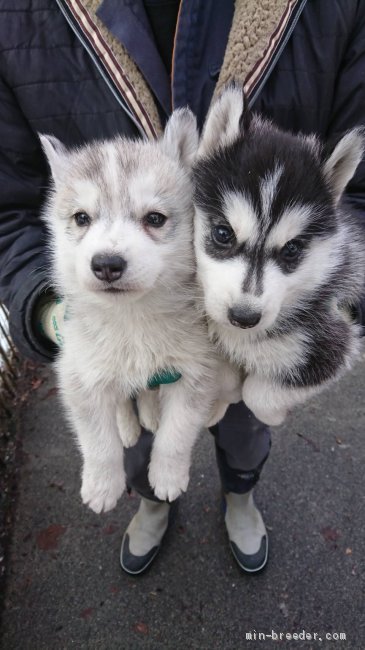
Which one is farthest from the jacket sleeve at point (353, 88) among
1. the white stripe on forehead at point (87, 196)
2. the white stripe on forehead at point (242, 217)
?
the white stripe on forehead at point (87, 196)

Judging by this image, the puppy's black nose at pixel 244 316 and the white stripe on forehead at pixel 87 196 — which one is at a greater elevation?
the white stripe on forehead at pixel 87 196

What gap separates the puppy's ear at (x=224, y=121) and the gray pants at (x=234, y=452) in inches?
47.6

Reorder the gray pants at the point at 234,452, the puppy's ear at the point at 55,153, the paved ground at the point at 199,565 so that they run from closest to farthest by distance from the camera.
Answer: the puppy's ear at the point at 55,153 < the gray pants at the point at 234,452 < the paved ground at the point at 199,565

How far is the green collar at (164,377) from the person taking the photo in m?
1.79

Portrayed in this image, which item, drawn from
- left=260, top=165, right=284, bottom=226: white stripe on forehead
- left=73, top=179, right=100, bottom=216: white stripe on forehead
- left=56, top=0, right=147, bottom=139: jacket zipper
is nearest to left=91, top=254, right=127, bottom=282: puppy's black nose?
left=73, top=179, right=100, bottom=216: white stripe on forehead

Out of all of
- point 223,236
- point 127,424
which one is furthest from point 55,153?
point 127,424

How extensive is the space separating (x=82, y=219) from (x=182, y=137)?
49cm

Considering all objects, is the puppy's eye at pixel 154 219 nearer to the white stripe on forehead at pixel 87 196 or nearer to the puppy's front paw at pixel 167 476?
the white stripe on forehead at pixel 87 196

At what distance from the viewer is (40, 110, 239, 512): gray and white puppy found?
1.52 metres

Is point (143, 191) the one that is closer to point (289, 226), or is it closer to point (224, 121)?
point (224, 121)

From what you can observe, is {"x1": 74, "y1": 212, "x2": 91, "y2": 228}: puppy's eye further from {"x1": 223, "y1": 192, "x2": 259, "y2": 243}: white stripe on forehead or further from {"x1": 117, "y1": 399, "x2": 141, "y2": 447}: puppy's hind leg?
{"x1": 117, "y1": 399, "x2": 141, "y2": 447}: puppy's hind leg

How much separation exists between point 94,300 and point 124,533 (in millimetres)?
1942

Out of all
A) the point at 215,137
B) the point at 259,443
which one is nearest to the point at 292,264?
the point at 215,137

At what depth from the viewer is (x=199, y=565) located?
2.83 metres
